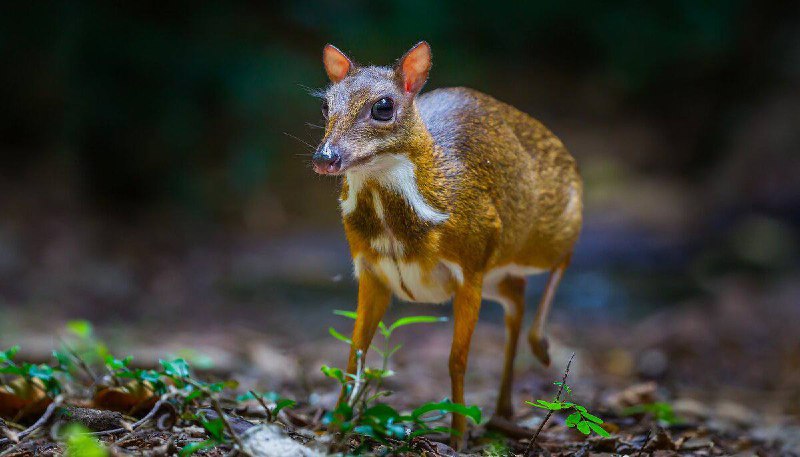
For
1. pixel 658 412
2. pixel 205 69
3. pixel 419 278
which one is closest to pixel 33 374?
pixel 419 278

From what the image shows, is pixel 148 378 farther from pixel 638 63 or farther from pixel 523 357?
pixel 638 63

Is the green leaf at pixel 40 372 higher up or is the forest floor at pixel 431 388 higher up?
the forest floor at pixel 431 388

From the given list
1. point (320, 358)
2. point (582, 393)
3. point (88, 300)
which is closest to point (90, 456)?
point (582, 393)

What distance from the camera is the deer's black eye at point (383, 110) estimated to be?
424 cm

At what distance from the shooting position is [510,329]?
18.5 ft

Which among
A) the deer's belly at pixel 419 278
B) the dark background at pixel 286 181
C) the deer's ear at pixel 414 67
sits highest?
the dark background at pixel 286 181

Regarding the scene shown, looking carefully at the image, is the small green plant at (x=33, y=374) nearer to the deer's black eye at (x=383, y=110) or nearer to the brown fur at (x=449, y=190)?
the brown fur at (x=449, y=190)

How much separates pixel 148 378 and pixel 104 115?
31.8 ft

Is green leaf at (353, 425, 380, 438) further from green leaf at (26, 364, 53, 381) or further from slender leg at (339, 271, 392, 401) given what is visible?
green leaf at (26, 364, 53, 381)

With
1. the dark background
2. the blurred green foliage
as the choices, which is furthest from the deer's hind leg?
the blurred green foliage

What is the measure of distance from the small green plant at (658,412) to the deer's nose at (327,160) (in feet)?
8.75

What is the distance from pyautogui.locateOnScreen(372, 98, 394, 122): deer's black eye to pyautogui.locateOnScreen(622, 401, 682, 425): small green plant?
2.52m

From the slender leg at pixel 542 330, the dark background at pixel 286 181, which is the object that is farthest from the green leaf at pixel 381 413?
the dark background at pixel 286 181

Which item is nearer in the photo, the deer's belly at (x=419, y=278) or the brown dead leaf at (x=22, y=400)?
the brown dead leaf at (x=22, y=400)
